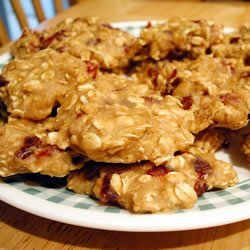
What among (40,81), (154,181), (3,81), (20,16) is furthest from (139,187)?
(20,16)

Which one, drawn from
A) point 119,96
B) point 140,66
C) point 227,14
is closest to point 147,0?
point 227,14

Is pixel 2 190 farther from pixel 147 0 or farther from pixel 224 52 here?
pixel 147 0

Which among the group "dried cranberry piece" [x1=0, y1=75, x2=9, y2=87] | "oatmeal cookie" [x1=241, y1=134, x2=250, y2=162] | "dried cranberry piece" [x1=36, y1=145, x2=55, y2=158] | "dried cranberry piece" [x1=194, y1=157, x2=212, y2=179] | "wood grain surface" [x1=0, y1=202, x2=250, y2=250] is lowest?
"wood grain surface" [x1=0, y1=202, x2=250, y2=250]

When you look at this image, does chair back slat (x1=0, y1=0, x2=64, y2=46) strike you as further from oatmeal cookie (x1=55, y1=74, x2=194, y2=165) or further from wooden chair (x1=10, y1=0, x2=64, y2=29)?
oatmeal cookie (x1=55, y1=74, x2=194, y2=165)

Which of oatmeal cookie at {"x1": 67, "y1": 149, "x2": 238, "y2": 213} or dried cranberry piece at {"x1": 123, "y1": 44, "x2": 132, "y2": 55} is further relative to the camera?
dried cranberry piece at {"x1": 123, "y1": 44, "x2": 132, "y2": 55}

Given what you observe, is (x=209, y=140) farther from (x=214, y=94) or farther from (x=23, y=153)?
(x=23, y=153)

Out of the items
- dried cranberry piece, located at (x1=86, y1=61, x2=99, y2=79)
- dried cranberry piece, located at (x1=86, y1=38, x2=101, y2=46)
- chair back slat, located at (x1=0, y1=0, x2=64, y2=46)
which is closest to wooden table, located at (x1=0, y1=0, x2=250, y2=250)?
dried cranberry piece, located at (x1=86, y1=61, x2=99, y2=79)

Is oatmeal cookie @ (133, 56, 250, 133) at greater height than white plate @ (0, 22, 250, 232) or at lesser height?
greater
